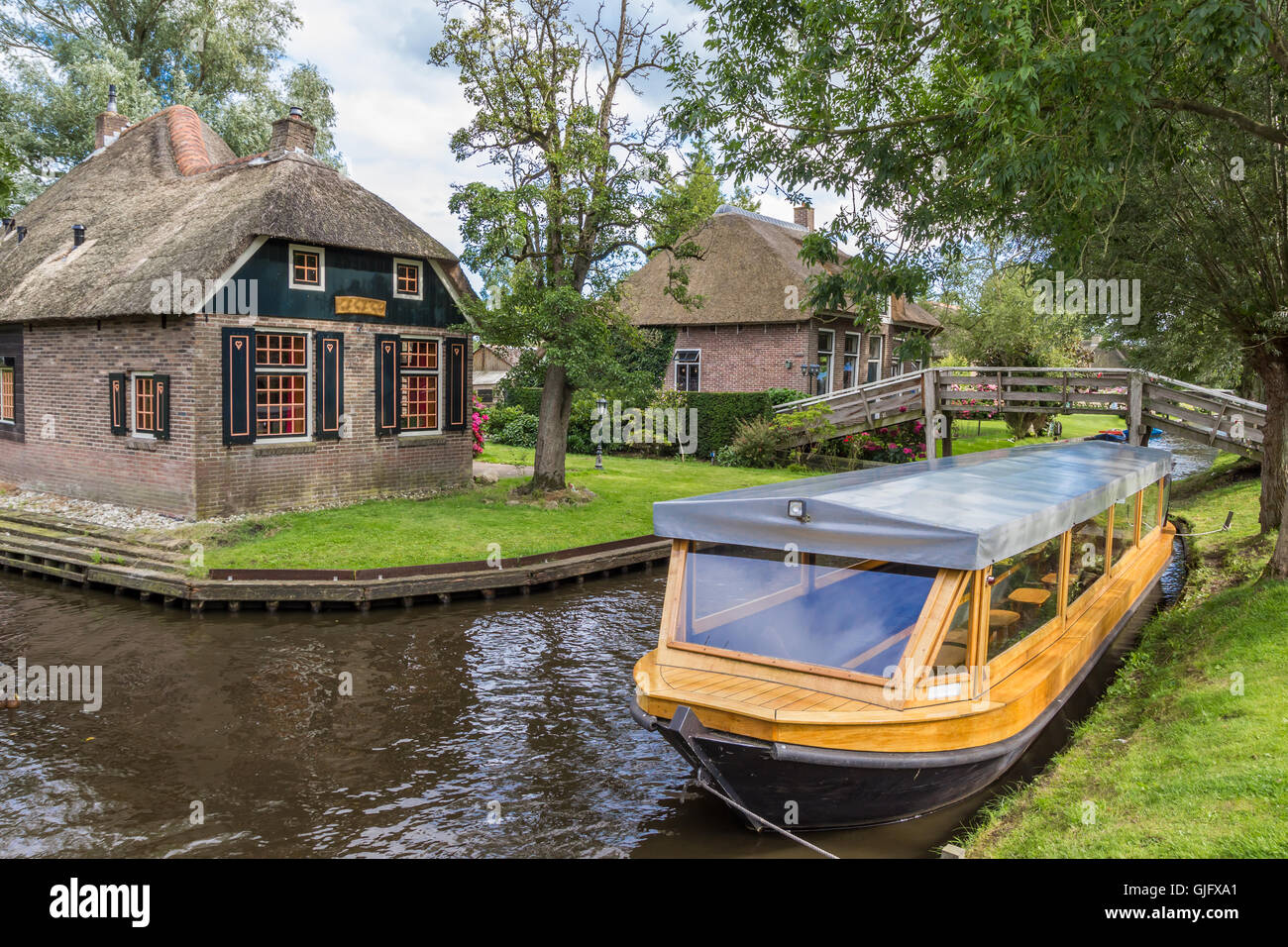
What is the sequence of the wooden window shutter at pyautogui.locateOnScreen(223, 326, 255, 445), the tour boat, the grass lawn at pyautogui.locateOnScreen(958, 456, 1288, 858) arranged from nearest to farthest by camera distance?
the grass lawn at pyautogui.locateOnScreen(958, 456, 1288, 858) → the tour boat → the wooden window shutter at pyautogui.locateOnScreen(223, 326, 255, 445)

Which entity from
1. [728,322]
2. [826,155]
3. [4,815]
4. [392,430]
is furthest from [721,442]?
[4,815]

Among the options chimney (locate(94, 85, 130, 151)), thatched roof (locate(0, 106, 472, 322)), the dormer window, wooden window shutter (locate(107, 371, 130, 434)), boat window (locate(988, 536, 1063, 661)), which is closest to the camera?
boat window (locate(988, 536, 1063, 661))

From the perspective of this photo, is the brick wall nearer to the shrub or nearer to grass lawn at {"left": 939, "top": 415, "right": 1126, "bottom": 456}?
the shrub

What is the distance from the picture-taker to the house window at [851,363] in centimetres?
3156

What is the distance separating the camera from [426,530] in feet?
51.2

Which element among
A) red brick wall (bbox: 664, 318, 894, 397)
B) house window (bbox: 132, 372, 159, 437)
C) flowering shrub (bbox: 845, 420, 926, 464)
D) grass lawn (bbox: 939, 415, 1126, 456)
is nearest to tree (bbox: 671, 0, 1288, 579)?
house window (bbox: 132, 372, 159, 437)

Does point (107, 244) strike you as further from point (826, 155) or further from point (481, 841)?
point (481, 841)

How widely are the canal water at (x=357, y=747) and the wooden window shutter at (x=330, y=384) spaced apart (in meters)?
5.29

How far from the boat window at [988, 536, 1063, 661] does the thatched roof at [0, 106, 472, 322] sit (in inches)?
533

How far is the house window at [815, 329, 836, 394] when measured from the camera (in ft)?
99.0

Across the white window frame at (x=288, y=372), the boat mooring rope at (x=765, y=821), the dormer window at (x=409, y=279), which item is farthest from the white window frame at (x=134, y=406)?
the boat mooring rope at (x=765, y=821)

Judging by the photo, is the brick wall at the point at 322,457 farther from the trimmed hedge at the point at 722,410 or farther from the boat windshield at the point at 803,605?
the boat windshield at the point at 803,605

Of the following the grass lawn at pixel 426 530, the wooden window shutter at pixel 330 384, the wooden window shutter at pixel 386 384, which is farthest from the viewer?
the wooden window shutter at pixel 386 384

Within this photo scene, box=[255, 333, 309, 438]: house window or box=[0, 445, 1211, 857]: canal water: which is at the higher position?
box=[255, 333, 309, 438]: house window
